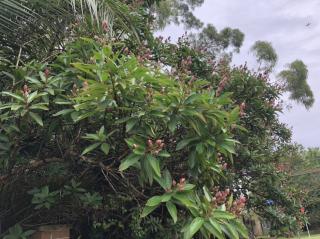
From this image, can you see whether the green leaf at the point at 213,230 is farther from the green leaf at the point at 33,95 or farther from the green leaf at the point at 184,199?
the green leaf at the point at 33,95

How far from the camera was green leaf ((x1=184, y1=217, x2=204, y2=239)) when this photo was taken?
257cm

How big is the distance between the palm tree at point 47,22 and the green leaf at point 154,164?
1458 millimetres

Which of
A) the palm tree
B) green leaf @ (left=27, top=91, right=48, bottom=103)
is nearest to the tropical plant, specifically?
green leaf @ (left=27, top=91, right=48, bottom=103)

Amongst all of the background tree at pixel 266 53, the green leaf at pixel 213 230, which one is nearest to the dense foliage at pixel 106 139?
the green leaf at pixel 213 230

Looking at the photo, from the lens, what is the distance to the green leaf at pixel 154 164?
2719 millimetres

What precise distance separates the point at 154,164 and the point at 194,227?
0.48 metres

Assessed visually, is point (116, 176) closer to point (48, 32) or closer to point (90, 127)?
point (90, 127)

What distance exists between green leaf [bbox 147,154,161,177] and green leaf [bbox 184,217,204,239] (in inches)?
15.1

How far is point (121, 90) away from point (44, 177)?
1.25 m

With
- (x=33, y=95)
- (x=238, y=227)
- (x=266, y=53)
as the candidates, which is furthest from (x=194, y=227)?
(x=266, y=53)

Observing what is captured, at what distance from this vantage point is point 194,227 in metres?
2.60

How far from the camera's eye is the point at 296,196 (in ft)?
19.5

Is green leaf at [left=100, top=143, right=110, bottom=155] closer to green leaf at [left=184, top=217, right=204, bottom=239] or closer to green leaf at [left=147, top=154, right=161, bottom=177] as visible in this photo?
green leaf at [left=147, top=154, right=161, bottom=177]

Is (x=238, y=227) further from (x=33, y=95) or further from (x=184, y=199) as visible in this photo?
(x=33, y=95)
